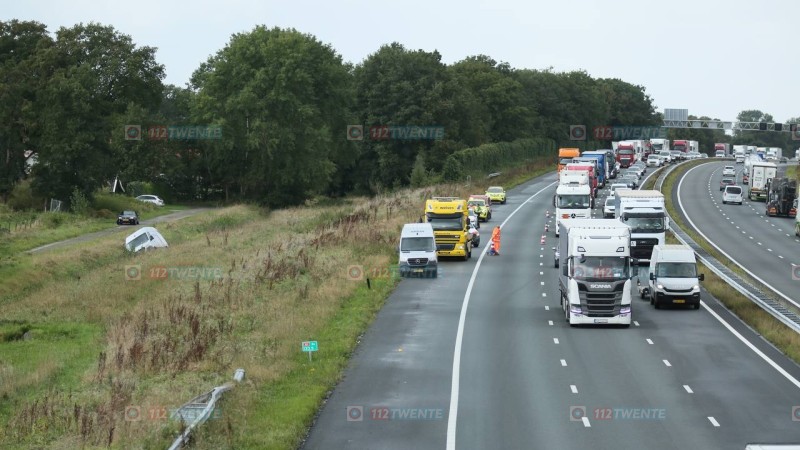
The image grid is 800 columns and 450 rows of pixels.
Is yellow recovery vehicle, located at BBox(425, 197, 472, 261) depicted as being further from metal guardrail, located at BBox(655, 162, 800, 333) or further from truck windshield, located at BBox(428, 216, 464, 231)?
metal guardrail, located at BBox(655, 162, 800, 333)

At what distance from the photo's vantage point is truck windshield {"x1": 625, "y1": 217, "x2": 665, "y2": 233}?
5697cm

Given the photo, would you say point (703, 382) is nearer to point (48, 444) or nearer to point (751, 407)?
point (751, 407)

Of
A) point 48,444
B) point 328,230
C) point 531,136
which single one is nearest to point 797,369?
point 48,444

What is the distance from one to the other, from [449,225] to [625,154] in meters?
93.5

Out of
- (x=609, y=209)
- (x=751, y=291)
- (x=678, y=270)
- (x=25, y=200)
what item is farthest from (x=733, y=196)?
(x=25, y=200)

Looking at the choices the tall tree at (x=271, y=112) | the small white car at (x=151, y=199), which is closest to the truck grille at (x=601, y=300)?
the tall tree at (x=271, y=112)

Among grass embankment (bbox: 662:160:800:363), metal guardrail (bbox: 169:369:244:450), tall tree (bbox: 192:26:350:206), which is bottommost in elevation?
grass embankment (bbox: 662:160:800:363)

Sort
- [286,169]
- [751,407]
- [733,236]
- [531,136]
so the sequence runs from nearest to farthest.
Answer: [751,407] < [733,236] < [286,169] < [531,136]

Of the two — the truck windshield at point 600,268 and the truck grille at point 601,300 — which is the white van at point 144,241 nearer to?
the truck windshield at point 600,268

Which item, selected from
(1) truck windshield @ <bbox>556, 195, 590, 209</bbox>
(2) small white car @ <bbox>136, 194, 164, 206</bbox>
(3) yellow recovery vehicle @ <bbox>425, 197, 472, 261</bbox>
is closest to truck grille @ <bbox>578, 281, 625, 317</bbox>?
(3) yellow recovery vehicle @ <bbox>425, 197, 472, 261</bbox>

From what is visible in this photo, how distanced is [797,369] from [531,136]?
463 ft

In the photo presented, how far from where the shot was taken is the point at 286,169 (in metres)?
106

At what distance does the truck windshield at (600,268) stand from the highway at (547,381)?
2.00m

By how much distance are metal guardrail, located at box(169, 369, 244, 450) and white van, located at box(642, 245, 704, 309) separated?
22759 millimetres
